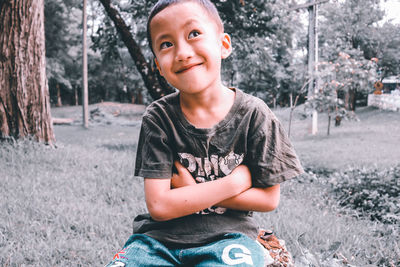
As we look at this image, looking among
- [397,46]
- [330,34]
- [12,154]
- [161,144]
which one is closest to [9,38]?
[12,154]

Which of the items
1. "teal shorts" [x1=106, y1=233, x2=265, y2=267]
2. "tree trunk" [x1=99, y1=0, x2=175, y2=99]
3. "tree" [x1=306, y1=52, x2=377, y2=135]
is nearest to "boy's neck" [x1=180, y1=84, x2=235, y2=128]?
"teal shorts" [x1=106, y1=233, x2=265, y2=267]

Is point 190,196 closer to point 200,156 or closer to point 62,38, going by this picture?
point 200,156

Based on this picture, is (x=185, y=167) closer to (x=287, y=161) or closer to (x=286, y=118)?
(x=287, y=161)

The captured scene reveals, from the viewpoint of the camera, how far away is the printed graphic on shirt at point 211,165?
4.64 ft

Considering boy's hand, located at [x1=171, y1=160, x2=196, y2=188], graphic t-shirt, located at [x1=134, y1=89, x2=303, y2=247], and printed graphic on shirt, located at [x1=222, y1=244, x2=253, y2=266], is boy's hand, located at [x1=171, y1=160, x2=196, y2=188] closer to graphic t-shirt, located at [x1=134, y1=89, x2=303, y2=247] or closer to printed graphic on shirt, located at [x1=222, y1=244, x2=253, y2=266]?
graphic t-shirt, located at [x1=134, y1=89, x2=303, y2=247]

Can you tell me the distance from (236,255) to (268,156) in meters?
0.40

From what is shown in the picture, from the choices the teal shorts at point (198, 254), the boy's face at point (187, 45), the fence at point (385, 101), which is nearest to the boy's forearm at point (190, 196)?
the teal shorts at point (198, 254)

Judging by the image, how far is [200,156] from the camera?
1.41m

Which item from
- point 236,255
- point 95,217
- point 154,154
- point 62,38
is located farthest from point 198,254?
point 62,38

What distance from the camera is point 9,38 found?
5.08 metres

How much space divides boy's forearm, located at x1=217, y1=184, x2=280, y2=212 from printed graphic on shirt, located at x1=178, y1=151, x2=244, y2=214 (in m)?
0.08

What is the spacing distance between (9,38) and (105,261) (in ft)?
13.4

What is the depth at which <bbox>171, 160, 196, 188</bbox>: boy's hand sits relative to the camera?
55.6 inches

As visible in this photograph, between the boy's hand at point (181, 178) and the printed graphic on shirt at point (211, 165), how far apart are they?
0.02 metres
